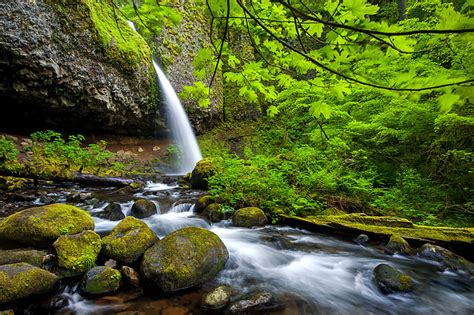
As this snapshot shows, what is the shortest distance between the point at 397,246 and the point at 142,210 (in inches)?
175

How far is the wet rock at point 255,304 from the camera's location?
2711mm

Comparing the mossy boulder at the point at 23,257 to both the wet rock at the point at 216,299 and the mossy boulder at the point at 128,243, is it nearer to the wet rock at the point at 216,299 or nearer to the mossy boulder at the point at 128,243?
the mossy boulder at the point at 128,243

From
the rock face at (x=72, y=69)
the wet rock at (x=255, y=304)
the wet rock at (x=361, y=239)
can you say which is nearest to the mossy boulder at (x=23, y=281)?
the wet rock at (x=255, y=304)

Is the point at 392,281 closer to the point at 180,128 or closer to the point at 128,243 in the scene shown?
the point at 128,243

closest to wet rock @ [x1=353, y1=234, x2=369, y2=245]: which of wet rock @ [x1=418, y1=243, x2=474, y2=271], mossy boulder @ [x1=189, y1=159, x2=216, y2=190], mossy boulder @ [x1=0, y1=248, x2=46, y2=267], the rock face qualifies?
wet rock @ [x1=418, y1=243, x2=474, y2=271]

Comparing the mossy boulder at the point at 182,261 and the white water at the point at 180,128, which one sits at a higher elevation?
the white water at the point at 180,128

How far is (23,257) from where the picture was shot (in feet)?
10.1

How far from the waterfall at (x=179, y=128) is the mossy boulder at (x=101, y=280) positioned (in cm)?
799

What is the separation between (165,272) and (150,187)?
202 inches

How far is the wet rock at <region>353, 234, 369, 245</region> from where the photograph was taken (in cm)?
455

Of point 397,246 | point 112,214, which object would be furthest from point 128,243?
point 397,246

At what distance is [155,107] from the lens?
10852mm

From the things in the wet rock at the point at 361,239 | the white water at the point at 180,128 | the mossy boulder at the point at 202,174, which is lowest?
the wet rock at the point at 361,239

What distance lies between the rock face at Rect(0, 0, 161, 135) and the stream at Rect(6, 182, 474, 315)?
175 inches
